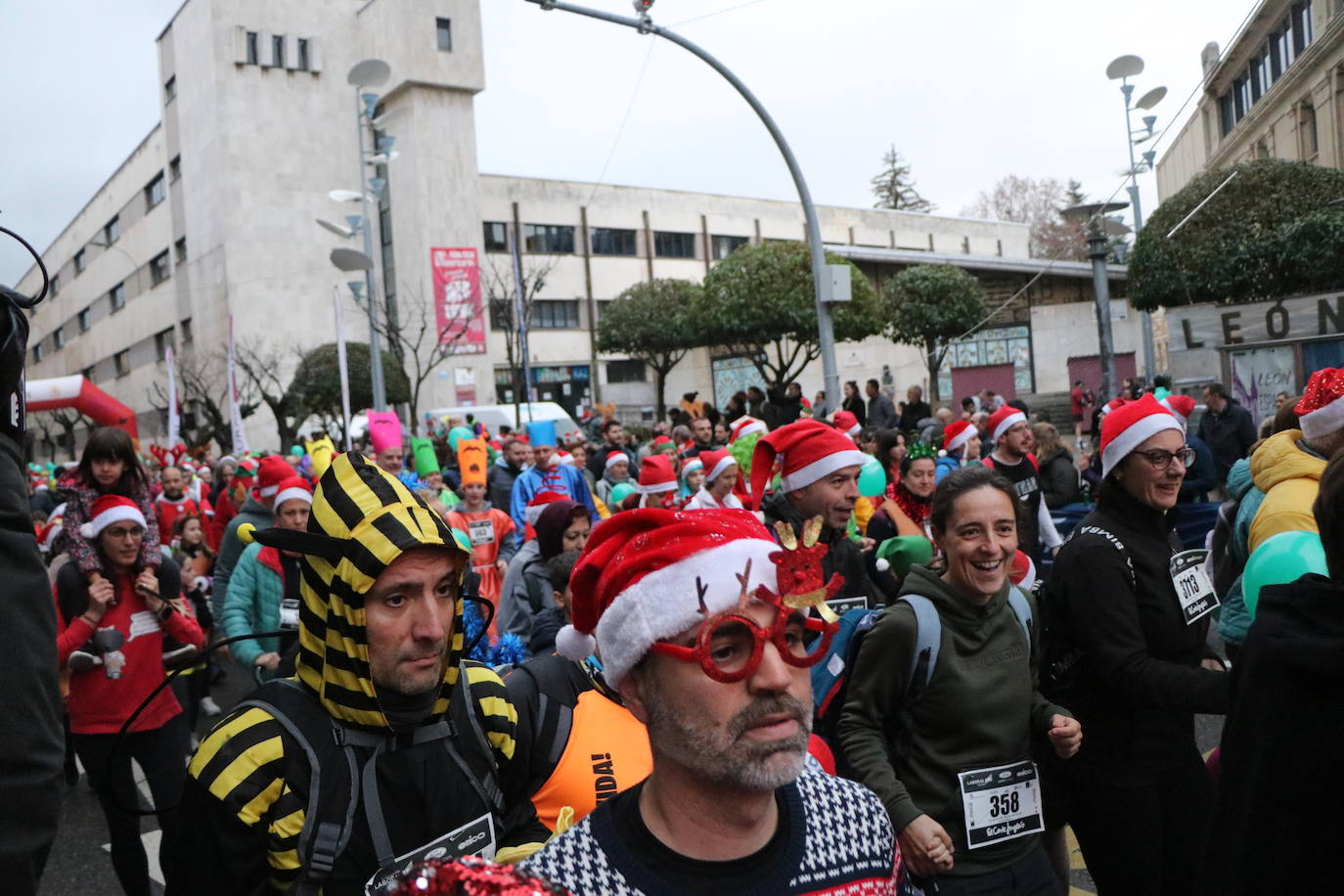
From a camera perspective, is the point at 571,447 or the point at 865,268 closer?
the point at 571,447

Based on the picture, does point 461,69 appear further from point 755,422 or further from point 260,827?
point 260,827

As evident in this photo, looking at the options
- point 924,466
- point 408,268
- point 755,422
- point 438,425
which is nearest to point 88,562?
point 924,466

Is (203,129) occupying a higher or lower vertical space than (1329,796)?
higher

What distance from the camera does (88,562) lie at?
5199 mm

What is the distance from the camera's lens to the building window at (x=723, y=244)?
56097 mm

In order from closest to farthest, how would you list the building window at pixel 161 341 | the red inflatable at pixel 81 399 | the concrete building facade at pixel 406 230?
1. the red inflatable at pixel 81 399
2. the concrete building facade at pixel 406 230
3. the building window at pixel 161 341

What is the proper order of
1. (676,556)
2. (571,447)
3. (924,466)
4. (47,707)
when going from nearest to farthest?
(47,707)
(676,556)
(924,466)
(571,447)

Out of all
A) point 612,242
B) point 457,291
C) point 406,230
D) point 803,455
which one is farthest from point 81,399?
point 612,242

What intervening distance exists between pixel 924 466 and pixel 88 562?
4.92 metres

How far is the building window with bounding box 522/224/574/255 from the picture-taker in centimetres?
5050

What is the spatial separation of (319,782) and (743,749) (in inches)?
43.3

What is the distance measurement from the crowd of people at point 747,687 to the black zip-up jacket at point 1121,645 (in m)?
0.01

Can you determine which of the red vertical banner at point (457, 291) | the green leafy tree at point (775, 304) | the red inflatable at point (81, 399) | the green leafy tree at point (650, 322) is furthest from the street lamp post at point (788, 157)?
the red vertical banner at point (457, 291)

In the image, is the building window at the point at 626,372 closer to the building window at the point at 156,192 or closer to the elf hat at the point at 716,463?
the building window at the point at 156,192
